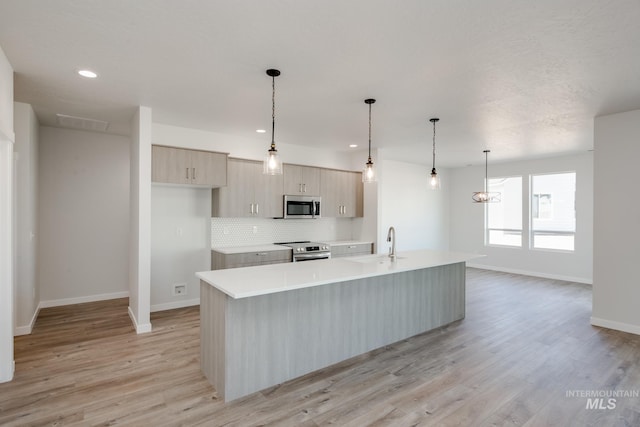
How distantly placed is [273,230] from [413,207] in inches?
163

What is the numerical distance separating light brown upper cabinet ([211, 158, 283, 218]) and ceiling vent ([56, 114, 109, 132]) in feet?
5.86

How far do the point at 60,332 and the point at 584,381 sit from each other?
5.45m

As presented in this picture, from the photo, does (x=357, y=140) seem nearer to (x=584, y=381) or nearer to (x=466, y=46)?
(x=466, y=46)

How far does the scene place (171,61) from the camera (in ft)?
8.96

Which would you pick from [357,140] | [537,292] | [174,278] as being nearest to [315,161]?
[357,140]

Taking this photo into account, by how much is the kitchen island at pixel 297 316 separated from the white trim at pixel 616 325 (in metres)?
2.20

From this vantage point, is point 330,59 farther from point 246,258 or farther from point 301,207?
point 301,207

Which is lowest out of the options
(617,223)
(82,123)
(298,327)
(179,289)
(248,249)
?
(179,289)

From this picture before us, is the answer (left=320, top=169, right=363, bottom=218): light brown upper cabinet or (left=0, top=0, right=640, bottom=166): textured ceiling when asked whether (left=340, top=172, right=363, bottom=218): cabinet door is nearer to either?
(left=320, top=169, right=363, bottom=218): light brown upper cabinet

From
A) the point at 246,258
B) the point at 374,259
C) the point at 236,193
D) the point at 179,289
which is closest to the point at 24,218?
the point at 179,289

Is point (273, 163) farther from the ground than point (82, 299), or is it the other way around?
point (273, 163)

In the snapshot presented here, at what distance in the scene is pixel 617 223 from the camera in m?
4.09

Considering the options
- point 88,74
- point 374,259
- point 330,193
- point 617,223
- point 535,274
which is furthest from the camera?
point 535,274

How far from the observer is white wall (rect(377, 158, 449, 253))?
25.6ft
